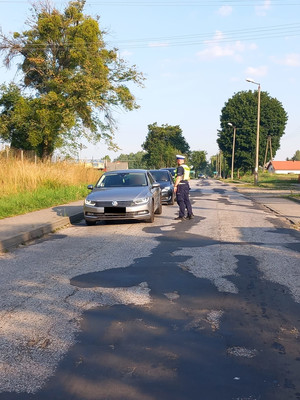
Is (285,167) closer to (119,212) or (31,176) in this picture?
(31,176)

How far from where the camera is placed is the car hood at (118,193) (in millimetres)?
12312

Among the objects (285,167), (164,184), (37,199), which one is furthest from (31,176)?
(285,167)

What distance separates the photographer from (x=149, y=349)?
3924mm

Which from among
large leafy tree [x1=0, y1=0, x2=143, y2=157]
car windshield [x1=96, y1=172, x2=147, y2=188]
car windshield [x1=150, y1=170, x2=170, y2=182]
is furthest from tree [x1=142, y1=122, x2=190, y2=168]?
car windshield [x1=96, y1=172, x2=147, y2=188]

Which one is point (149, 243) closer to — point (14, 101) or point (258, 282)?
point (258, 282)

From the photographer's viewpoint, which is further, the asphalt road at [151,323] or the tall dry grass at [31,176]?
the tall dry grass at [31,176]

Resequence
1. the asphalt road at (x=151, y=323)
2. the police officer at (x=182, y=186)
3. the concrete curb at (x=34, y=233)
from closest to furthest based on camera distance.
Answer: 1. the asphalt road at (x=151, y=323)
2. the concrete curb at (x=34, y=233)
3. the police officer at (x=182, y=186)

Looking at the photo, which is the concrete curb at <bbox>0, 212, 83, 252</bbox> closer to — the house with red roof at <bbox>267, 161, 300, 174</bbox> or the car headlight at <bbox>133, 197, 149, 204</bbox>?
the car headlight at <bbox>133, 197, 149, 204</bbox>

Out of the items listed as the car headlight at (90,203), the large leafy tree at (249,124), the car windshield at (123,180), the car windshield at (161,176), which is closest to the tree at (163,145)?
the large leafy tree at (249,124)

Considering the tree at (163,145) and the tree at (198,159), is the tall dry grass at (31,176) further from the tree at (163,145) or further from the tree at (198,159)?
the tree at (198,159)

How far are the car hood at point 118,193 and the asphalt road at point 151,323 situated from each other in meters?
3.48

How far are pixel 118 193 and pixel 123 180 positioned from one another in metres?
1.18

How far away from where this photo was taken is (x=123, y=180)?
13.8 metres

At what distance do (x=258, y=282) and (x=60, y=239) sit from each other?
5.32 metres
